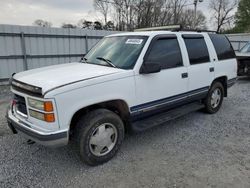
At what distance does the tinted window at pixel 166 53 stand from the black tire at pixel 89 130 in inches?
44.4

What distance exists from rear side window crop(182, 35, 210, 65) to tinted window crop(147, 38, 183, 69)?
→ 369 mm

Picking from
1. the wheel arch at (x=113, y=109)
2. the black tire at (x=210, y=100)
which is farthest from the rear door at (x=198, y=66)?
the wheel arch at (x=113, y=109)

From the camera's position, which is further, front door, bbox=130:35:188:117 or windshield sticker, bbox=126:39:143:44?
windshield sticker, bbox=126:39:143:44

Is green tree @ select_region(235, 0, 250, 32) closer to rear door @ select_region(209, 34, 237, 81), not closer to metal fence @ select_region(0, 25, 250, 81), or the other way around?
metal fence @ select_region(0, 25, 250, 81)

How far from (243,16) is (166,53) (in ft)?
150

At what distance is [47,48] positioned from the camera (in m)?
9.38

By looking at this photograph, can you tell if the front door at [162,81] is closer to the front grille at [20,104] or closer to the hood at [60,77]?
the hood at [60,77]

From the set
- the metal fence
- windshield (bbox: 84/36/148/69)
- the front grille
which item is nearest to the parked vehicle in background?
the metal fence

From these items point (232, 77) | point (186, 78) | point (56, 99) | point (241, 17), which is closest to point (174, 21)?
point (241, 17)

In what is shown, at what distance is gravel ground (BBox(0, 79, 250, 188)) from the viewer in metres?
2.83

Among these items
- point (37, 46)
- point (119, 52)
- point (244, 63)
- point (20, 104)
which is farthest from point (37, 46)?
point (244, 63)

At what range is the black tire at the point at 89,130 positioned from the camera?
294cm

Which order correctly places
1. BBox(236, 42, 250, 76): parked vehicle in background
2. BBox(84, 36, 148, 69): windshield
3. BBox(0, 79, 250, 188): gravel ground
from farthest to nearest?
1. BBox(236, 42, 250, 76): parked vehicle in background
2. BBox(84, 36, 148, 69): windshield
3. BBox(0, 79, 250, 188): gravel ground

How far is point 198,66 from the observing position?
14.8 ft
